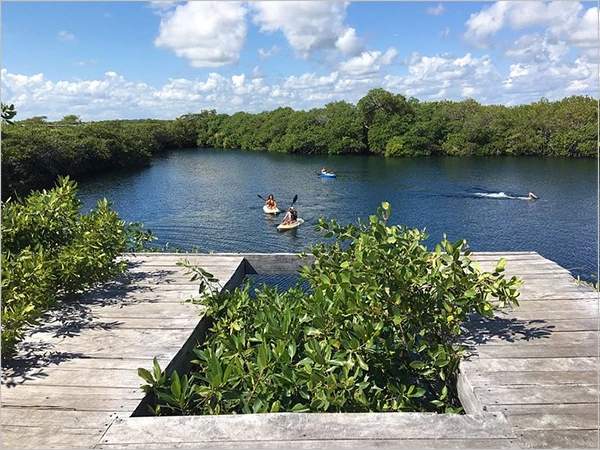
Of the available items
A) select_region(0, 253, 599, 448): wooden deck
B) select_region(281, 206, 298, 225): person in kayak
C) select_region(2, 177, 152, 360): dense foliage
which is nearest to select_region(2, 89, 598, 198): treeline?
select_region(281, 206, 298, 225): person in kayak

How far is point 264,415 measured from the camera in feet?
8.61

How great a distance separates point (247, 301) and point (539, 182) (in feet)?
112

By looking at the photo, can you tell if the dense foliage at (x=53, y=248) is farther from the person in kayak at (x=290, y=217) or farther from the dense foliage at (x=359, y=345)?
the person in kayak at (x=290, y=217)

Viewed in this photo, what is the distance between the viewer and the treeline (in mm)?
44875

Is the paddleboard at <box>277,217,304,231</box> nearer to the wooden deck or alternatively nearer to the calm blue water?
the calm blue water

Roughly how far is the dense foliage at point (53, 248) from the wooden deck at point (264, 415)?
283 mm

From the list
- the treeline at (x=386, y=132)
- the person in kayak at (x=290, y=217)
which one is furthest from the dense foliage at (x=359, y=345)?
the treeline at (x=386, y=132)

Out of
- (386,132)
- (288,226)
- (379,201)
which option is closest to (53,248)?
(288,226)

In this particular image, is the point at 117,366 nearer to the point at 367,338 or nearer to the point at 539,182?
the point at 367,338

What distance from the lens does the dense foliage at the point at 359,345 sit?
300 cm

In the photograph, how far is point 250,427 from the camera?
254cm

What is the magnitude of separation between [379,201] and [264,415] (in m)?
25.8

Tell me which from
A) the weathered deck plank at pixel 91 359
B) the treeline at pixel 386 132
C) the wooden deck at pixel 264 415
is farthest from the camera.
→ the treeline at pixel 386 132

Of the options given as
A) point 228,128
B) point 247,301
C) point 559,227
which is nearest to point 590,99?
point 559,227
